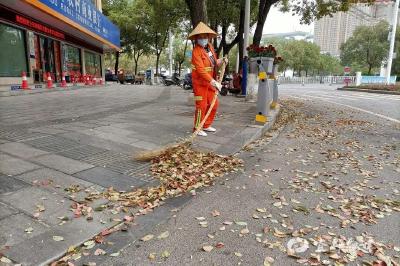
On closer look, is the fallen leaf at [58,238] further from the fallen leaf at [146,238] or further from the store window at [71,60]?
the store window at [71,60]

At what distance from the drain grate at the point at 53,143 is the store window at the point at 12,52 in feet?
35.6

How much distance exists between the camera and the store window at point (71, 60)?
825 inches

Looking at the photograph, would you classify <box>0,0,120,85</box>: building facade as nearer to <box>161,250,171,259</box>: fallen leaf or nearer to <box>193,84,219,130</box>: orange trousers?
<box>193,84,219,130</box>: orange trousers

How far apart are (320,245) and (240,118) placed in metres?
5.91

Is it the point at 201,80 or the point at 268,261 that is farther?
the point at 201,80

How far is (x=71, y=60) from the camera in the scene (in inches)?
869

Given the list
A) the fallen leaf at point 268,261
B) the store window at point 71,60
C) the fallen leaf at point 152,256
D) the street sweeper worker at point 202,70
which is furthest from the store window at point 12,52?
the fallen leaf at point 268,261

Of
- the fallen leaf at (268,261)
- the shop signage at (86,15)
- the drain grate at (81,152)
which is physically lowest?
the fallen leaf at (268,261)

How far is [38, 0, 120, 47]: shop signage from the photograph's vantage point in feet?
49.0

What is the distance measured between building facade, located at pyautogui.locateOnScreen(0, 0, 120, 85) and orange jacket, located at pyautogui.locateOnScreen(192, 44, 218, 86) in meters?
9.10

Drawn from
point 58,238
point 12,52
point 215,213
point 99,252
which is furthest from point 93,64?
point 99,252

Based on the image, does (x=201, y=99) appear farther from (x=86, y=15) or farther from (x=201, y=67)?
(x=86, y=15)

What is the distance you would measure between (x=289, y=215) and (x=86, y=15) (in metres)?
18.6

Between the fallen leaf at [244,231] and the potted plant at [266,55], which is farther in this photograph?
the potted plant at [266,55]
